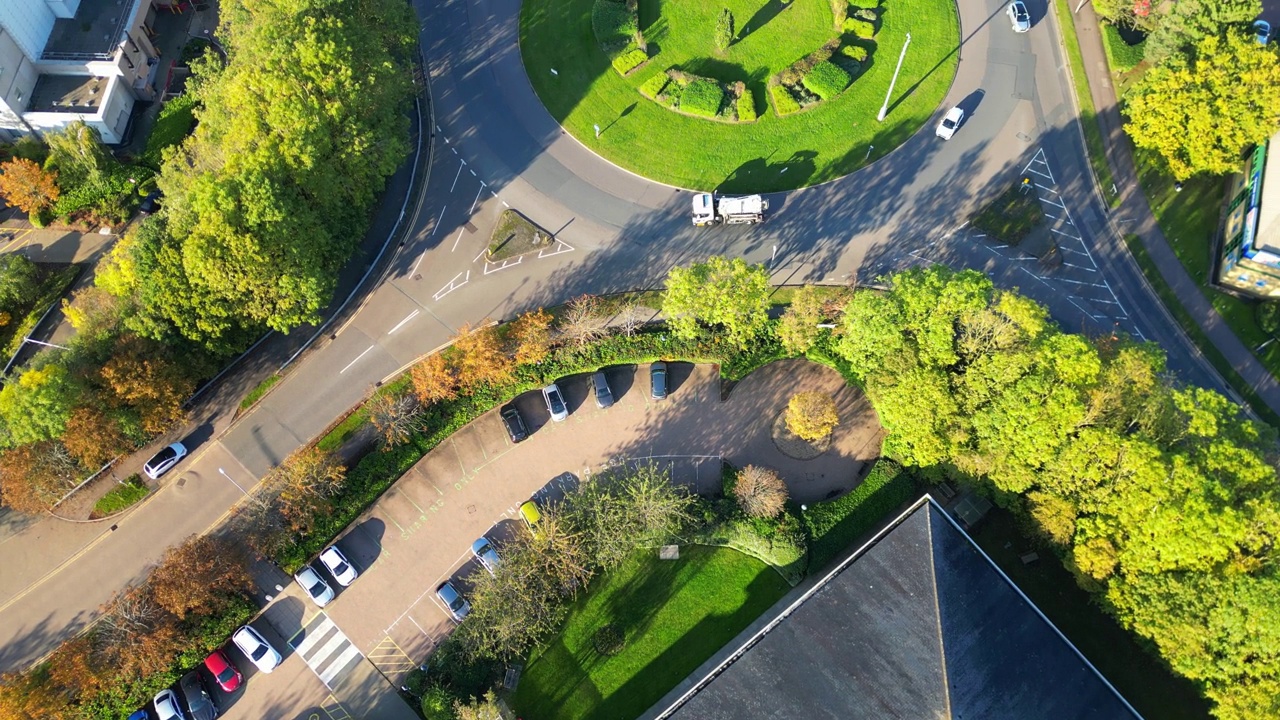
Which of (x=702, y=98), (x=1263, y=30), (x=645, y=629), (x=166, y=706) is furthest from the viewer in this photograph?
(x=1263, y=30)

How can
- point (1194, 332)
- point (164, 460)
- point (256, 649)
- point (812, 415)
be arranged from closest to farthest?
point (256, 649), point (812, 415), point (164, 460), point (1194, 332)

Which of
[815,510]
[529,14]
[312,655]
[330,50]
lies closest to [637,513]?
[815,510]

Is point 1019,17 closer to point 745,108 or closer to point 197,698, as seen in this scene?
point 745,108

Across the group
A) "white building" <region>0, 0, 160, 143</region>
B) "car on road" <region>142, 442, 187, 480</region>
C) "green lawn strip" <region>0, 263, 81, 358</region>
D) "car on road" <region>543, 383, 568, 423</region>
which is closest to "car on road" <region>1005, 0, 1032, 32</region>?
"car on road" <region>543, 383, 568, 423</region>

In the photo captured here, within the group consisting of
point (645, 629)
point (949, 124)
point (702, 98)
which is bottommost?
point (645, 629)

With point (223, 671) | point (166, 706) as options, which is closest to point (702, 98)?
point (223, 671)

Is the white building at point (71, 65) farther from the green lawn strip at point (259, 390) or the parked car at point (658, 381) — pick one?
the parked car at point (658, 381)
